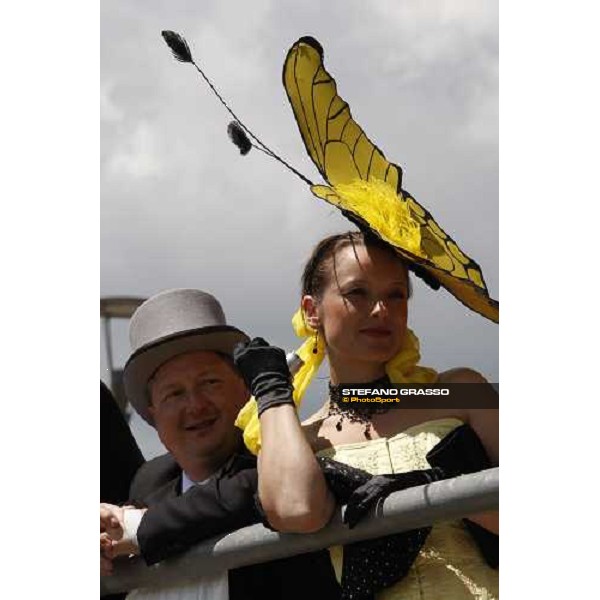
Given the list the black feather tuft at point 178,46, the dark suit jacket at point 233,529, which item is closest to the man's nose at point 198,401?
the dark suit jacket at point 233,529

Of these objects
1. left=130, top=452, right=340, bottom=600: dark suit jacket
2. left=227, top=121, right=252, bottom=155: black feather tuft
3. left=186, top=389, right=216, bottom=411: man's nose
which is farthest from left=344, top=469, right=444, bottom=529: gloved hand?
left=227, top=121, right=252, bottom=155: black feather tuft

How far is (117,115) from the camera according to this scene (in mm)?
2248

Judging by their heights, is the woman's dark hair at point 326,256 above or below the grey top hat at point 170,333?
above

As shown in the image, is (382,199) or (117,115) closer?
(382,199)

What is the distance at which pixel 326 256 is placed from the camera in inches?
81.7

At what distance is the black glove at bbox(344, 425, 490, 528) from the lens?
6.06ft

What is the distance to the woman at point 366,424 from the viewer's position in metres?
1.88

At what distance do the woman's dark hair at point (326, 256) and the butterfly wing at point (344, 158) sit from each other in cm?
2

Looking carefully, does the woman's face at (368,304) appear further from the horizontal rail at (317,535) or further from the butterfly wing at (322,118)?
the horizontal rail at (317,535)

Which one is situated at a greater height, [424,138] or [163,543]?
[424,138]

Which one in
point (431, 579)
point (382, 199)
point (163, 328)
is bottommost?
point (431, 579)

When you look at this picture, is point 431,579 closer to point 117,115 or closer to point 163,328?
point 163,328
